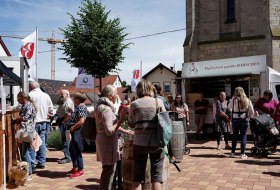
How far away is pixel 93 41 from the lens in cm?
1839

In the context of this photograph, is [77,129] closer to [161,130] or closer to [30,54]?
[161,130]

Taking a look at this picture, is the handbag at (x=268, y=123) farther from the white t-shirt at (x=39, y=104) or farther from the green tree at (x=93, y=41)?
the green tree at (x=93, y=41)

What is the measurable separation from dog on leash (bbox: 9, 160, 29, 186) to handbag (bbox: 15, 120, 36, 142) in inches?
19.3

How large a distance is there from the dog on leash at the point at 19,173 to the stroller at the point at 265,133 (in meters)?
5.65

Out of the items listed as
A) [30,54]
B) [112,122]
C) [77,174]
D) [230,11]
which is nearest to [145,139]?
[112,122]

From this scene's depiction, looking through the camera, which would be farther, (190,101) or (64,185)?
(190,101)

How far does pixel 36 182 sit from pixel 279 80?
8901 mm

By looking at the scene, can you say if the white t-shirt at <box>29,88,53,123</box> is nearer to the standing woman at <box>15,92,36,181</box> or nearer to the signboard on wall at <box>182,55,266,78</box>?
the standing woman at <box>15,92,36,181</box>

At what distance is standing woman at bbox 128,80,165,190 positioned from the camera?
3.95m

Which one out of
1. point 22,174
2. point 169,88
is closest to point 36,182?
point 22,174

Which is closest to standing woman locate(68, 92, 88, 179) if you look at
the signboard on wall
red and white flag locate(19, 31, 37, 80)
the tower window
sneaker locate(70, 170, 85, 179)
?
sneaker locate(70, 170, 85, 179)

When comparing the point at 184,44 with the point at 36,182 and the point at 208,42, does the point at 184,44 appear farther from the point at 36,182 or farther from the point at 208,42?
the point at 36,182

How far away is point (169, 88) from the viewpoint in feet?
173

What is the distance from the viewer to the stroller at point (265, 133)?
8.09m
